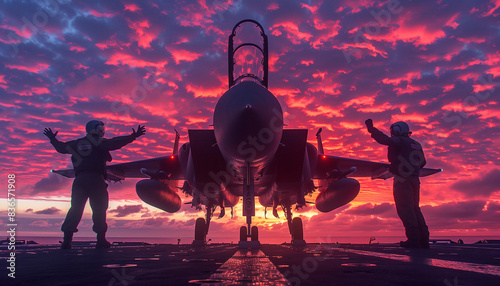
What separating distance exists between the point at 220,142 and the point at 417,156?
4.63 metres

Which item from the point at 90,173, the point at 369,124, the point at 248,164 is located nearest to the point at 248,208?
the point at 248,164

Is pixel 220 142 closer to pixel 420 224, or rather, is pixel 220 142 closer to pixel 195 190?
pixel 195 190

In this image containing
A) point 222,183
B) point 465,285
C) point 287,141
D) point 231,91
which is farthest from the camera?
point 222,183

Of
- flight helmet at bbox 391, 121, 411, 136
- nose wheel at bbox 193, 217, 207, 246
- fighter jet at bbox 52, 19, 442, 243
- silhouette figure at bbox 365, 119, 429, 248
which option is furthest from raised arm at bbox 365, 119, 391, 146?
nose wheel at bbox 193, 217, 207, 246

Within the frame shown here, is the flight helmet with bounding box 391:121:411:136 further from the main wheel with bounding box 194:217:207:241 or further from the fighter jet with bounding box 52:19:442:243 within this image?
the main wheel with bounding box 194:217:207:241

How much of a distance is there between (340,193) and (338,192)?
7 cm

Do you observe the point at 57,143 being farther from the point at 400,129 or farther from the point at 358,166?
the point at 358,166

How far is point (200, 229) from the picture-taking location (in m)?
14.1

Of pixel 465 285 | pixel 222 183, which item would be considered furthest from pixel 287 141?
pixel 465 285

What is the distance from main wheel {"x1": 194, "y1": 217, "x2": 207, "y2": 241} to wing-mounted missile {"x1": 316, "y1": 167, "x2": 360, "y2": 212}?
5.26m

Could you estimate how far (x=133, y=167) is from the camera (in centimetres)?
1545

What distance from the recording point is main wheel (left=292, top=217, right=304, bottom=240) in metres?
13.9

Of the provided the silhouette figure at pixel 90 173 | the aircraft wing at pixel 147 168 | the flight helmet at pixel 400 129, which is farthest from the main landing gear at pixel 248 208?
the aircraft wing at pixel 147 168

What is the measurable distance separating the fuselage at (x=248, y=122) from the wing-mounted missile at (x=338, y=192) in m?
4.55
